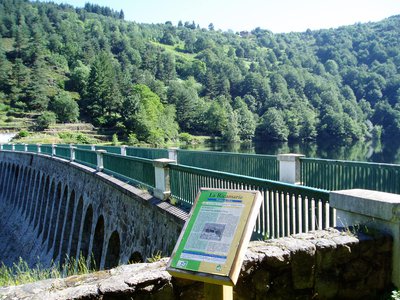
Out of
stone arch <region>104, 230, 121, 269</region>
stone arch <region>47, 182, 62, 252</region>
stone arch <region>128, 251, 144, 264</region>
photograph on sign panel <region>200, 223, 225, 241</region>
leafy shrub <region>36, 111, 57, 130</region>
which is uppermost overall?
leafy shrub <region>36, 111, 57, 130</region>

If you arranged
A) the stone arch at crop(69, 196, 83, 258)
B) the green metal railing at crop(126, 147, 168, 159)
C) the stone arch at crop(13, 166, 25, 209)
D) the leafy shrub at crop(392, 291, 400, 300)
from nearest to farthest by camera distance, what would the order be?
the leafy shrub at crop(392, 291, 400, 300)
the green metal railing at crop(126, 147, 168, 159)
the stone arch at crop(69, 196, 83, 258)
the stone arch at crop(13, 166, 25, 209)

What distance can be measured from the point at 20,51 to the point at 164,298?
465ft

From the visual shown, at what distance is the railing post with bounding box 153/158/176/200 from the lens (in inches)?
304

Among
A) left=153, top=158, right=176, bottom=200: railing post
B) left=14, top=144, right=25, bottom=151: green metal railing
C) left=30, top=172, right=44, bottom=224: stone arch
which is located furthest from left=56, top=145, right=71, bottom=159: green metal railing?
left=153, top=158, right=176, bottom=200: railing post

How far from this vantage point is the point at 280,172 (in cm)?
888

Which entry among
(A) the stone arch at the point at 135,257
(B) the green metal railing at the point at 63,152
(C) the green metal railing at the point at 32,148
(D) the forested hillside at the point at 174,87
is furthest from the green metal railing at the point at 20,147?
(D) the forested hillside at the point at 174,87

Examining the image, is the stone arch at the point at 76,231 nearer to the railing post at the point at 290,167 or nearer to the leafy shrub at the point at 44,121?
the railing post at the point at 290,167

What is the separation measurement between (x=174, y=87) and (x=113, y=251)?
114 m

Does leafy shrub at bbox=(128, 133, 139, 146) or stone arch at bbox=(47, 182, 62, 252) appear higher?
leafy shrub at bbox=(128, 133, 139, 146)

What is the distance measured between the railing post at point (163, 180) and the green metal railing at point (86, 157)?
7.97m

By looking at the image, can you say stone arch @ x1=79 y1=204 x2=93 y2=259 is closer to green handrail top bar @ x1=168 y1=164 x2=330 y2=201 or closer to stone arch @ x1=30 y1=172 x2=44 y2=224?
green handrail top bar @ x1=168 y1=164 x2=330 y2=201

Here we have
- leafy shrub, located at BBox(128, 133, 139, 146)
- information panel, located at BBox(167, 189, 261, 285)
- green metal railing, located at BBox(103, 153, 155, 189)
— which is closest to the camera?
information panel, located at BBox(167, 189, 261, 285)

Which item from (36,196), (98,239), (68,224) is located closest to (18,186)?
(36,196)

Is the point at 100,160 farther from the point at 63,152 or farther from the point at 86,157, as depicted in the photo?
the point at 63,152
